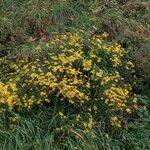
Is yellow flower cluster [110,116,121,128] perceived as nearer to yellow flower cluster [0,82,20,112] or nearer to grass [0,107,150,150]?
Result: grass [0,107,150,150]

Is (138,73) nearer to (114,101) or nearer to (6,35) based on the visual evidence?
(114,101)

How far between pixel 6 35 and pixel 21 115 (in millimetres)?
2207

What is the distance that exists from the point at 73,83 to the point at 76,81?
0.05m

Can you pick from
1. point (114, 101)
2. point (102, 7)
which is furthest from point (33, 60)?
point (102, 7)

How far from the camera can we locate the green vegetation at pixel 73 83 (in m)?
5.55

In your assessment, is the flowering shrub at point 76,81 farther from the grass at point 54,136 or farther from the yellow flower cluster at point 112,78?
the grass at point 54,136

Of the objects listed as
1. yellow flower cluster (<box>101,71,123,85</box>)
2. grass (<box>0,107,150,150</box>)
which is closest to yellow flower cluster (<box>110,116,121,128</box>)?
grass (<box>0,107,150,150</box>)

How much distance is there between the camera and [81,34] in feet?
24.1

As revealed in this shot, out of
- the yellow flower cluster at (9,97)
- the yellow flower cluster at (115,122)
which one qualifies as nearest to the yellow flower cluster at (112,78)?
the yellow flower cluster at (115,122)

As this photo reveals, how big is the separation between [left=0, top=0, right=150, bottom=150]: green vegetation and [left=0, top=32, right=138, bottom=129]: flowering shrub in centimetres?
1

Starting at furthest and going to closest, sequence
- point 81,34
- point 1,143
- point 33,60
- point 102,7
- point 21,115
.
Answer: point 102,7 < point 81,34 < point 33,60 < point 21,115 < point 1,143

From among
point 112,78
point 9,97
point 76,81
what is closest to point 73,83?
point 76,81

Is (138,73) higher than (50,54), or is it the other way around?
(50,54)

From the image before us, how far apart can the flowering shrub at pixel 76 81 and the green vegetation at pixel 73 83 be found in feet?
0.04
